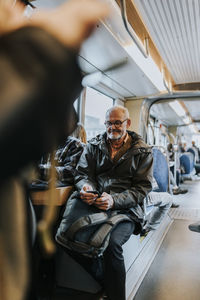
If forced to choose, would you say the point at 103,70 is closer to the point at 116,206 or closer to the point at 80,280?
the point at 116,206

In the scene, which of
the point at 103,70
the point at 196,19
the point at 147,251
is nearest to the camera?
the point at 147,251

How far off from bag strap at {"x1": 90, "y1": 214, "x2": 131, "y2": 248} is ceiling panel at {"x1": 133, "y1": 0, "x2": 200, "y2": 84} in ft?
7.60

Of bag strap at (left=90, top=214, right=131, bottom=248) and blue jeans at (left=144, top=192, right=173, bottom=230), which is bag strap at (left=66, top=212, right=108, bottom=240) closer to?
bag strap at (left=90, top=214, right=131, bottom=248)

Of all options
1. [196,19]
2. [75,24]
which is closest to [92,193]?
[75,24]

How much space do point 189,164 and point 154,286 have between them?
636 centimetres

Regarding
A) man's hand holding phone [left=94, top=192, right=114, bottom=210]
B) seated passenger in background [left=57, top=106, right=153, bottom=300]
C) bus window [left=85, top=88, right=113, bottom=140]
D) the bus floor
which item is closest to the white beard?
seated passenger in background [left=57, top=106, right=153, bottom=300]

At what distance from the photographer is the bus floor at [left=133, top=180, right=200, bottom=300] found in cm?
185

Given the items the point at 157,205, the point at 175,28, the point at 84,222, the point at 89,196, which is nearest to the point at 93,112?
the point at 175,28

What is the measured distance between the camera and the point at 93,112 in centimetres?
423

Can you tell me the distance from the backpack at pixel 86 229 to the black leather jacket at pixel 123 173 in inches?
9.0

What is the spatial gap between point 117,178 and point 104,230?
0.56m

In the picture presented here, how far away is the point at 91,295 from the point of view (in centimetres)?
173

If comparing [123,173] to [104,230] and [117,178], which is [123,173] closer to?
[117,178]

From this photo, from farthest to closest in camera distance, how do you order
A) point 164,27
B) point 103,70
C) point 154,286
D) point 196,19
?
point 103,70, point 164,27, point 196,19, point 154,286
